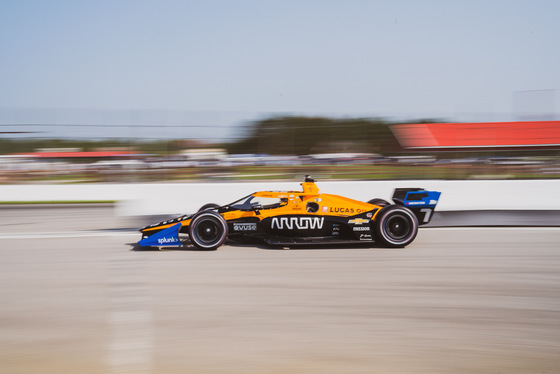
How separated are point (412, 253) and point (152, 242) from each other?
3.75 metres

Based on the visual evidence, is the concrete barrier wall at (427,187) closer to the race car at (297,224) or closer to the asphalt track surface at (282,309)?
the asphalt track surface at (282,309)

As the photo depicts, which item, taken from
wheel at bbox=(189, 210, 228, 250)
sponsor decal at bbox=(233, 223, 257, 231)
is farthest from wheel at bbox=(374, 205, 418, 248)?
wheel at bbox=(189, 210, 228, 250)

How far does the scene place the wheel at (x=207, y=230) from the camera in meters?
7.09

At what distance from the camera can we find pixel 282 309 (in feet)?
14.6

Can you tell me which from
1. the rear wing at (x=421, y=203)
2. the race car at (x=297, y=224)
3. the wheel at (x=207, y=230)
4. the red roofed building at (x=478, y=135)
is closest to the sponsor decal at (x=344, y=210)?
the race car at (x=297, y=224)

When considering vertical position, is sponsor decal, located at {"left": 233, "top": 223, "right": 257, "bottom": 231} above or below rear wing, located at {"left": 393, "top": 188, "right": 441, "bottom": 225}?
below

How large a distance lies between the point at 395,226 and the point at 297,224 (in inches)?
59.5

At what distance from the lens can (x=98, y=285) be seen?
17.5 feet

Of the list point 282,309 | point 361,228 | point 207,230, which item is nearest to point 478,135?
point 361,228

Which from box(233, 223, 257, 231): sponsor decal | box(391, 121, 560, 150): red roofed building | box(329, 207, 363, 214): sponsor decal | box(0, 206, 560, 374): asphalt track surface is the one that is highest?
box(391, 121, 560, 150): red roofed building

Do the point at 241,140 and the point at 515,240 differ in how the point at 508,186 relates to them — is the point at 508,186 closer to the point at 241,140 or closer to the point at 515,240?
the point at 515,240

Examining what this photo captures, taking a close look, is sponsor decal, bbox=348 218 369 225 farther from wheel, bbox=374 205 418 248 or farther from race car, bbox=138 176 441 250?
wheel, bbox=374 205 418 248

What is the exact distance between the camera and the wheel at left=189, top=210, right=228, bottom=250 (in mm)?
7094

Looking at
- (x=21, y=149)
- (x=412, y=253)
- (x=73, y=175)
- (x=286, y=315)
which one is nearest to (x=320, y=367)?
(x=286, y=315)
